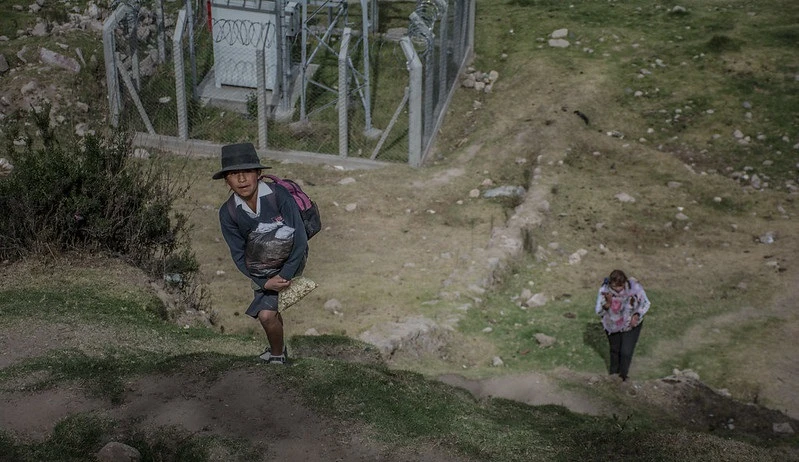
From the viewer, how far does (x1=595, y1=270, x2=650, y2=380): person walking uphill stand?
911 cm

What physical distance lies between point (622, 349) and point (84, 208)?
16.8 ft

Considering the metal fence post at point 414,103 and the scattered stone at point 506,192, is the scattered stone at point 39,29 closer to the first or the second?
the metal fence post at point 414,103

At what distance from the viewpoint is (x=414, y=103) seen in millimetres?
14500

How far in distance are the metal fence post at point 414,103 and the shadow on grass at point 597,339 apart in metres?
4.92

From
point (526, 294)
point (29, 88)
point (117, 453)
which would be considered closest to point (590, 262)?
point (526, 294)

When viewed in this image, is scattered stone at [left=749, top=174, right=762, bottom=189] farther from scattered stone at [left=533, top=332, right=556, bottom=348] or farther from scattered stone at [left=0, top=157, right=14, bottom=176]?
scattered stone at [left=0, top=157, right=14, bottom=176]

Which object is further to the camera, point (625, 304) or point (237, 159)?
point (625, 304)

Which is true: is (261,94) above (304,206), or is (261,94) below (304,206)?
below

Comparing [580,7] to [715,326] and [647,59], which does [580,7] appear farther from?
[715,326]

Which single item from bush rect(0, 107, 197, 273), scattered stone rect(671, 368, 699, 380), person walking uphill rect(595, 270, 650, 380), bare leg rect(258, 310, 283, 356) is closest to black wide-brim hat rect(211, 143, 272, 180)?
bare leg rect(258, 310, 283, 356)

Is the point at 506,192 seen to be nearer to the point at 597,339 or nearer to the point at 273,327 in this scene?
the point at 597,339

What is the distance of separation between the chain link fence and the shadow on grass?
5007 millimetres

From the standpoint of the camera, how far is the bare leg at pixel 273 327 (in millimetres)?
6754

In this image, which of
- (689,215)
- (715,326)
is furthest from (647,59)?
(715,326)
